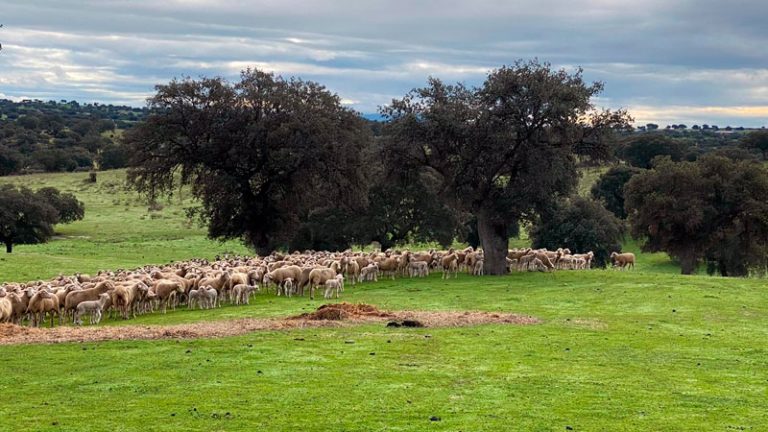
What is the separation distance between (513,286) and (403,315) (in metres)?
12.0

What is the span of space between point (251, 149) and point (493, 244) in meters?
15.4

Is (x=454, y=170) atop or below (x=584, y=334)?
atop

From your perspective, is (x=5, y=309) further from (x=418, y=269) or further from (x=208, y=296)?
(x=418, y=269)

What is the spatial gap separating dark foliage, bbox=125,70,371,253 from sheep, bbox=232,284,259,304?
16970mm

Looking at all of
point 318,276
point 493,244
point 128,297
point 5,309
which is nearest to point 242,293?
point 318,276

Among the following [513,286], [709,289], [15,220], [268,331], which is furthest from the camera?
[15,220]

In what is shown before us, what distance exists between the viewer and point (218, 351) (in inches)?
784

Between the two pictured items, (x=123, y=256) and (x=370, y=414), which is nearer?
(x=370, y=414)

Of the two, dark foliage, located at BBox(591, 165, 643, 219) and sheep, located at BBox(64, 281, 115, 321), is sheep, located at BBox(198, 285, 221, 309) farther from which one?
dark foliage, located at BBox(591, 165, 643, 219)

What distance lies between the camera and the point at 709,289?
1348 inches

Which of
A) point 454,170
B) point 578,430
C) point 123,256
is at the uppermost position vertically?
point 454,170

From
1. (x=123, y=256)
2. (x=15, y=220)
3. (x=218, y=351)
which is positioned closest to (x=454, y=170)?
(x=218, y=351)

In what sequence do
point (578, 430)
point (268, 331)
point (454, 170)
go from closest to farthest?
point (578, 430) → point (268, 331) → point (454, 170)

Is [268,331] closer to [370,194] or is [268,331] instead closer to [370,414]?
[370,414]
